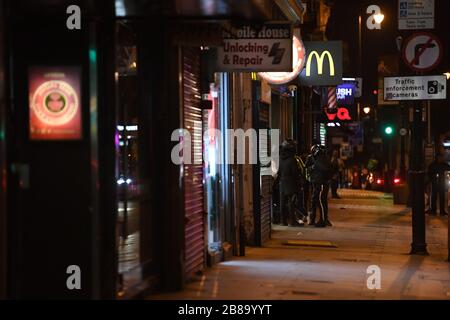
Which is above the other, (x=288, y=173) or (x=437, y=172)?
(x=288, y=173)

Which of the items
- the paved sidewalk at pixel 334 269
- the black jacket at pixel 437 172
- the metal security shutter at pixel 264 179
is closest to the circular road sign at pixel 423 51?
the metal security shutter at pixel 264 179

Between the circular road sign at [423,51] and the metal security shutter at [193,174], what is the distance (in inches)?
181

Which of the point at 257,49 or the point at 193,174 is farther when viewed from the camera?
the point at 257,49

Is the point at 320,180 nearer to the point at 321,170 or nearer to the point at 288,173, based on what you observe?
the point at 321,170

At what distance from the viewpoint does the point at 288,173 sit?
56.4 feet

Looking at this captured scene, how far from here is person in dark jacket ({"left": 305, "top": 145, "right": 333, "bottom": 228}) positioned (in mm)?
17422

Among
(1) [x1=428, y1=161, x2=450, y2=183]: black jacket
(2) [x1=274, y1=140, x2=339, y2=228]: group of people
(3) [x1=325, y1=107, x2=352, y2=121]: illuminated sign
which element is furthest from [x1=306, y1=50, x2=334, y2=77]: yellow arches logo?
(3) [x1=325, y1=107, x2=352, y2=121]: illuminated sign

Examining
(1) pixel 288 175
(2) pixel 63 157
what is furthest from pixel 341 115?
(2) pixel 63 157

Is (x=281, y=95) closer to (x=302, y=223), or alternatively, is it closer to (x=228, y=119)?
Answer: (x=302, y=223)

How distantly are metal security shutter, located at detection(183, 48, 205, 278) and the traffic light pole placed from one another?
15.5 ft

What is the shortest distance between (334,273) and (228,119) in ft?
10.4

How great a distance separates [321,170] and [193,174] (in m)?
7.33
